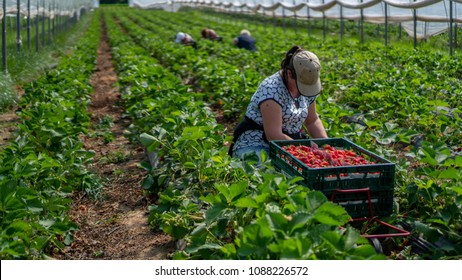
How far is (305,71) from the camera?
443 cm

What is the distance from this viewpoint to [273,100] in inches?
181

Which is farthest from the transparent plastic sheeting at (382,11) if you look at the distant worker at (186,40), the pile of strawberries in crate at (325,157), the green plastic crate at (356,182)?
the green plastic crate at (356,182)

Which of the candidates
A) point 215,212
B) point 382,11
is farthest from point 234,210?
point 382,11

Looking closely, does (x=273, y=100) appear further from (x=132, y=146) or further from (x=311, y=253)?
(x=132, y=146)

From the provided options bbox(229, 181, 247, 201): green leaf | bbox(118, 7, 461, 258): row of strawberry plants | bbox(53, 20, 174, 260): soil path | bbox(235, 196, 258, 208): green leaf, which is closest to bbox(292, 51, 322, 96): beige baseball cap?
bbox(118, 7, 461, 258): row of strawberry plants

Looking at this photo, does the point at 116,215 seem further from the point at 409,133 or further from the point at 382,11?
the point at 382,11

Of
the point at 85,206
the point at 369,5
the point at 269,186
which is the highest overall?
the point at 369,5

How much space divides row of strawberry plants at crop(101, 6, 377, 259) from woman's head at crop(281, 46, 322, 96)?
26.8 inches

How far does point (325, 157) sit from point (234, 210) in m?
0.87

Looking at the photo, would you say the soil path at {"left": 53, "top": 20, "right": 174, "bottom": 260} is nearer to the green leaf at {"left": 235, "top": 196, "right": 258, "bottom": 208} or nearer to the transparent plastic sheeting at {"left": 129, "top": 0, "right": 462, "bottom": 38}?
the green leaf at {"left": 235, "top": 196, "right": 258, "bottom": 208}

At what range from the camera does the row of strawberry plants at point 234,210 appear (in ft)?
8.61
